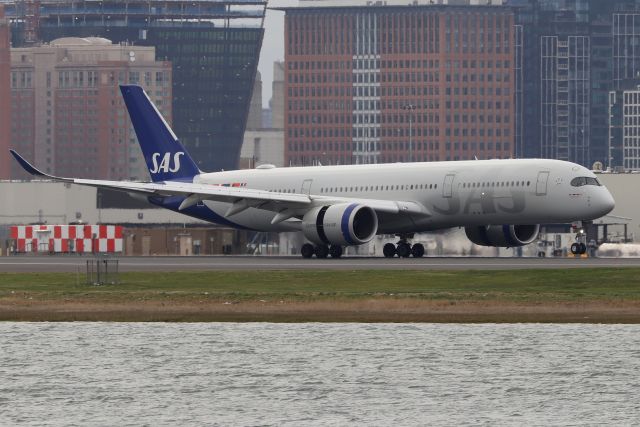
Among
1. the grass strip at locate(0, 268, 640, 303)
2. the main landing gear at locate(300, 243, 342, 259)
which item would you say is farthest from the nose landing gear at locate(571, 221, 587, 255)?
the grass strip at locate(0, 268, 640, 303)

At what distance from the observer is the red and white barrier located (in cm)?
10269

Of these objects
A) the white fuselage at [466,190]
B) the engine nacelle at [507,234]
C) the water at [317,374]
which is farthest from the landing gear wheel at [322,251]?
the water at [317,374]

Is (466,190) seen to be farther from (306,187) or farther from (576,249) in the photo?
(306,187)

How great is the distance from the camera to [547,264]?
7456cm

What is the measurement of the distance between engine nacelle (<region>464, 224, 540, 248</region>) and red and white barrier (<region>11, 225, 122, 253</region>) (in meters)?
25.1

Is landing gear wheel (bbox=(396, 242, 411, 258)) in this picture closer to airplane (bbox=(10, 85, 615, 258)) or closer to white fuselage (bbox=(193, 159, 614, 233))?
airplane (bbox=(10, 85, 615, 258))

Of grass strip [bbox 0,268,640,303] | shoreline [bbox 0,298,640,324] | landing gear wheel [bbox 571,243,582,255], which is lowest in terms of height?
shoreline [bbox 0,298,640,324]

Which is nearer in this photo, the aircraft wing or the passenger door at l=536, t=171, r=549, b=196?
the passenger door at l=536, t=171, r=549, b=196

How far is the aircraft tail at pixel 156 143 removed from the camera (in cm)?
9838

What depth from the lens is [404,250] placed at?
87.8m

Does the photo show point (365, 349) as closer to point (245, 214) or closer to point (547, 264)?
point (547, 264)

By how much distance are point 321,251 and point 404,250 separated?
468cm

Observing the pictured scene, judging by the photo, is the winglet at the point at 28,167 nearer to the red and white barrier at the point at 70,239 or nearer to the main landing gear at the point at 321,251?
the main landing gear at the point at 321,251

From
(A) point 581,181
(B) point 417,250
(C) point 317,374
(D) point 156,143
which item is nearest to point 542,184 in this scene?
(A) point 581,181
